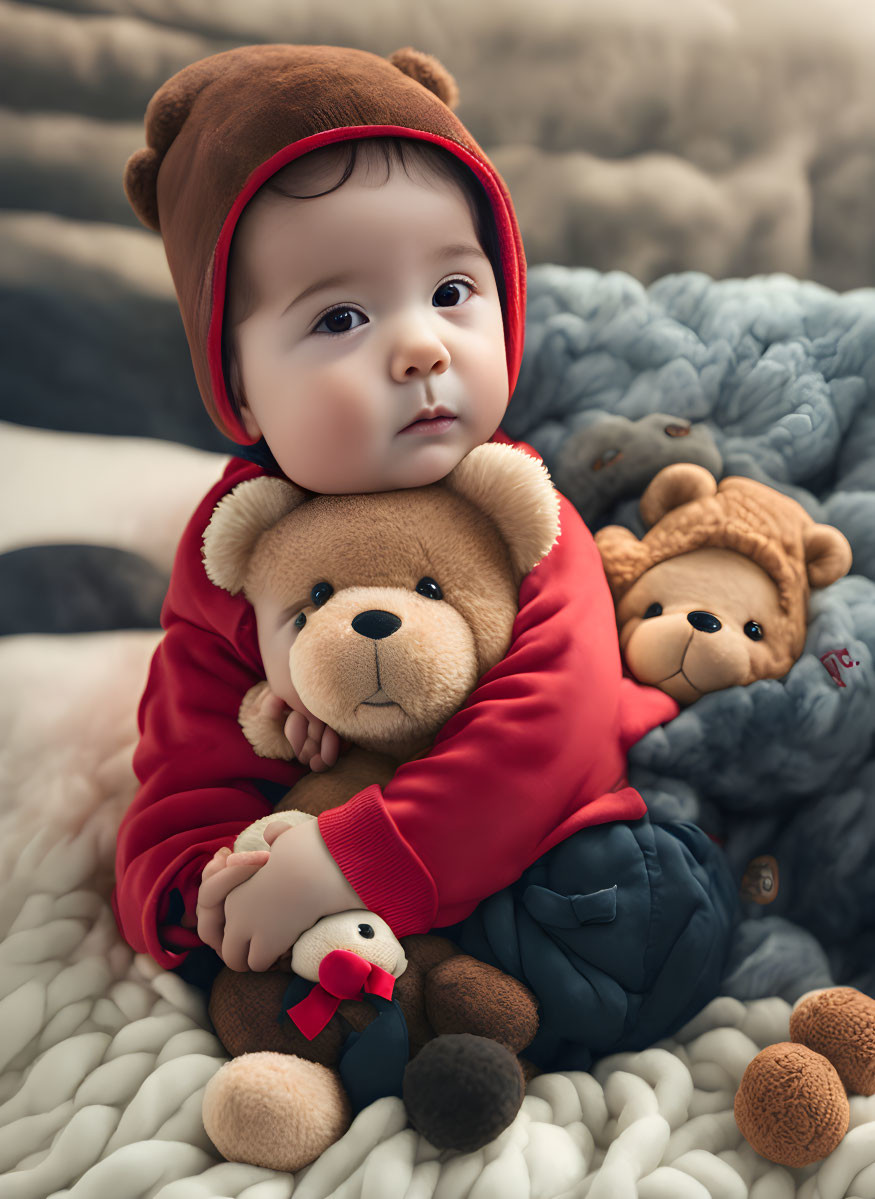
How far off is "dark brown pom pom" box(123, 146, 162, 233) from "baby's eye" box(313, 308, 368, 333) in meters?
0.28

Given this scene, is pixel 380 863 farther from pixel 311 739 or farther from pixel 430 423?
pixel 430 423

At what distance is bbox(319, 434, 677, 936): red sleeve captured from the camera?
72 centimetres

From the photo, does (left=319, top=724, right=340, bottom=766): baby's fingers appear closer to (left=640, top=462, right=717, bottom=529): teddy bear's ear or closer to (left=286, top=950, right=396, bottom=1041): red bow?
(left=286, top=950, right=396, bottom=1041): red bow

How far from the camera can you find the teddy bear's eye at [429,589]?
2.60 ft

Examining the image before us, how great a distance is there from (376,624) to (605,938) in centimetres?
28

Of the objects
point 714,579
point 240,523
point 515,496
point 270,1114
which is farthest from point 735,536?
point 270,1114

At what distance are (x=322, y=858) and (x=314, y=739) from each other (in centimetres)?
12

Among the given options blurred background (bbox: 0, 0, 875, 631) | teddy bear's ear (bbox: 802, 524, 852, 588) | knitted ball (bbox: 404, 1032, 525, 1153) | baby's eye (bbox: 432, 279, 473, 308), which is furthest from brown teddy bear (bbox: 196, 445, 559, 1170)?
blurred background (bbox: 0, 0, 875, 631)

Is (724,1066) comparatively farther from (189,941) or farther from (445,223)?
(445,223)

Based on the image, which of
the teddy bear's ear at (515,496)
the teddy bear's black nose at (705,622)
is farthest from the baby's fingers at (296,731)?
the teddy bear's black nose at (705,622)

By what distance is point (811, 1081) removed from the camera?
0.66m

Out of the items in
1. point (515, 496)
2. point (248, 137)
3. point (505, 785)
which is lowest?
point (505, 785)

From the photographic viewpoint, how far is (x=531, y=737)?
744 millimetres

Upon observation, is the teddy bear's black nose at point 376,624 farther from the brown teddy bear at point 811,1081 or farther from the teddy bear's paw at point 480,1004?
the brown teddy bear at point 811,1081
